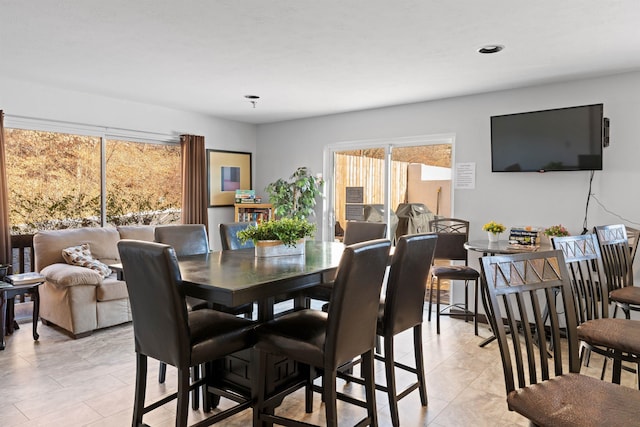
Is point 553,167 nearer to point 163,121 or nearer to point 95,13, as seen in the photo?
point 95,13

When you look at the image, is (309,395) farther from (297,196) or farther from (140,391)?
(297,196)

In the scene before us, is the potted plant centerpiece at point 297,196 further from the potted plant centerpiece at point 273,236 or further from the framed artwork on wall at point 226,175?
the potted plant centerpiece at point 273,236

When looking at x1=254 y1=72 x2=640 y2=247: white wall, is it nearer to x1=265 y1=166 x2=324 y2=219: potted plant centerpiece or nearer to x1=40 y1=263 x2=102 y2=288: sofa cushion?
x1=265 y1=166 x2=324 y2=219: potted plant centerpiece

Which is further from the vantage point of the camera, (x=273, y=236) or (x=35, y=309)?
(x=35, y=309)

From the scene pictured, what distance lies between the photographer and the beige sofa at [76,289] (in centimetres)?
386

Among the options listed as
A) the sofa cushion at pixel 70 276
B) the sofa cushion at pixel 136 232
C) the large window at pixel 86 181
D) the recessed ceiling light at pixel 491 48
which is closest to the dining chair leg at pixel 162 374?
the sofa cushion at pixel 70 276

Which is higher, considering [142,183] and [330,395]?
[142,183]

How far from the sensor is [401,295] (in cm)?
239

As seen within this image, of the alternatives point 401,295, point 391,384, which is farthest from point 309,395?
point 401,295

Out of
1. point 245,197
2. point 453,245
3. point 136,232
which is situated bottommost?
point 453,245

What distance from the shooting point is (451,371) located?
321cm

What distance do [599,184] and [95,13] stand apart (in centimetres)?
421

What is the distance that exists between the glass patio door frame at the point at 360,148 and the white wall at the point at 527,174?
0.22ft

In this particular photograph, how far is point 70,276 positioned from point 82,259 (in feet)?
1.42
